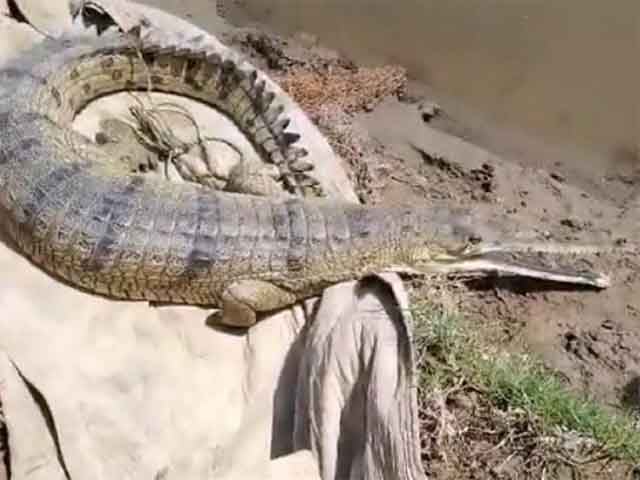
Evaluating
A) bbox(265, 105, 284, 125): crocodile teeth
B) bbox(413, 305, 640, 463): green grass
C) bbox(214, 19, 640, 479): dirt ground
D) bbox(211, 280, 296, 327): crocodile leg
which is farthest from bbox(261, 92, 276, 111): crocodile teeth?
bbox(413, 305, 640, 463): green grass

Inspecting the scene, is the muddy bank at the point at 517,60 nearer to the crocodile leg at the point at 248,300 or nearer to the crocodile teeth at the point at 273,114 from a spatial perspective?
the crocodile teeth at the point at 273,114

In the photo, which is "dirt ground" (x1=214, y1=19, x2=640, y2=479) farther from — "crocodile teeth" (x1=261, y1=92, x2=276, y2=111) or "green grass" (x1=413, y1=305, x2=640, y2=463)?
"crocodile teeth" (x1=261, y1=92, x2=276, y2=111)

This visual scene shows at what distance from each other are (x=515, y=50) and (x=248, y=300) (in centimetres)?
213

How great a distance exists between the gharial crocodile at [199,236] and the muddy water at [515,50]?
1.21m

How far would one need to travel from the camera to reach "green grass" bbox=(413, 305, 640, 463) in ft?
11.1

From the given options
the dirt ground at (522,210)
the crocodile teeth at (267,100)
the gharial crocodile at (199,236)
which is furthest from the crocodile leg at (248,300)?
the crocodile teeth at (267,100)

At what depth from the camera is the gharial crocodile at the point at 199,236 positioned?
3.78 metres

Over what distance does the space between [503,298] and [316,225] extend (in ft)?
2.37

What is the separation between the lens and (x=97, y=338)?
3729 millimetres

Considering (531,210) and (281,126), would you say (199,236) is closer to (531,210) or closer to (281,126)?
(281,126)

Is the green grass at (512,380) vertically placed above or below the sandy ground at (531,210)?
below

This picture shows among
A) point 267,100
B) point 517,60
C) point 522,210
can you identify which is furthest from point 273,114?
point 517,60

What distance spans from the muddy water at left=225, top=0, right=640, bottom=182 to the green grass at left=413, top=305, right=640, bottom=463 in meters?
1.47

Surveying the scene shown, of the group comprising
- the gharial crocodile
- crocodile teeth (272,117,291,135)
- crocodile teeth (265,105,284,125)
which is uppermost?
crocodile teeth (265,105,284,125)
